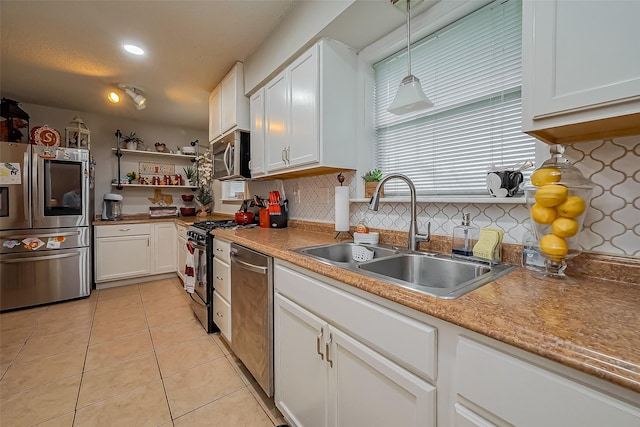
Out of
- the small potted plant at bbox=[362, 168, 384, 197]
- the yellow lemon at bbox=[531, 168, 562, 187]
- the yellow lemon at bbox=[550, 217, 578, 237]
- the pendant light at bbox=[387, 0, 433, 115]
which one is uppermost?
the pendant light at bbox=[387, 0, 433, 115]

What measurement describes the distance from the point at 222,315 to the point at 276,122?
5.23 feet

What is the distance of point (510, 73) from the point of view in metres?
1.23

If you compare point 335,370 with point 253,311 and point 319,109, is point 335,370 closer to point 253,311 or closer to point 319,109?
point 253,311

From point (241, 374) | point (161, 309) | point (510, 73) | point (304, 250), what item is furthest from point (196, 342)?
point (510, 73)

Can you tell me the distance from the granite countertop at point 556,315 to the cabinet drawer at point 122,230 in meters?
3.61

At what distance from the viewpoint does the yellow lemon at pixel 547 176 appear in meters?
0.85

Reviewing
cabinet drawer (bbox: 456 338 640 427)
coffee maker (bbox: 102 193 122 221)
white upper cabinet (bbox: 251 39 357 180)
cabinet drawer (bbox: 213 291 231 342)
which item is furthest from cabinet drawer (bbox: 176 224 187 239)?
cabinet drawer (bbox: 456 338 640 427)

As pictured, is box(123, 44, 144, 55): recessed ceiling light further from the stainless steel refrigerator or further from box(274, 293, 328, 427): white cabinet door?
box(274, 293, 328, 427): white cabinet door

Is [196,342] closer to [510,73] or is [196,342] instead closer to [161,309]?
[161,309]

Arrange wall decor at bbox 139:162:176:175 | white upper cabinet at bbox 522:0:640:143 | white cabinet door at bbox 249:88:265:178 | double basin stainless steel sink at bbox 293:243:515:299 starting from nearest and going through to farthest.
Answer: white upper cabinet at bbox 522:0:640:143 → double basin stainless steel sink at bbox 293:243:515:299 → white cabinet door at bbox 249:88:265:178 → wall decor at bbox 139:162:176:175

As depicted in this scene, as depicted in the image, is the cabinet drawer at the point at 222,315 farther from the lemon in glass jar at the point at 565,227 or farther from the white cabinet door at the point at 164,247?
the white cabinet door at the point at 164,247

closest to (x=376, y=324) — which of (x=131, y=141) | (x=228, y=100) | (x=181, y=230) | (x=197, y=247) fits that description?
(x=197, y=247)

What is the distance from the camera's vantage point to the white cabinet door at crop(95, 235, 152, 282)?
3312 millimetres

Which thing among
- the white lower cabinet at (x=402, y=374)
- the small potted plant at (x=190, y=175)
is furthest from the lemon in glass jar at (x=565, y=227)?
the small potted plant at (x=190, y=175)
